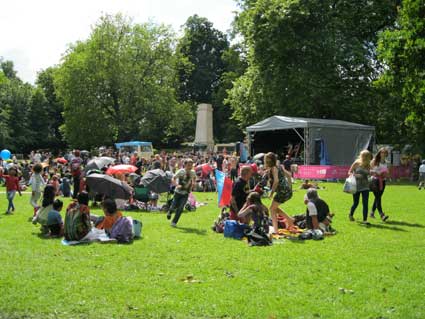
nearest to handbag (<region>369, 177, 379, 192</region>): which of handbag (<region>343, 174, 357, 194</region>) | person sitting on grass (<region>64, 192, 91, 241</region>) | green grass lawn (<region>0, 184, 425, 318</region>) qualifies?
handbag (<region>343, 174, 357, 194</region>)

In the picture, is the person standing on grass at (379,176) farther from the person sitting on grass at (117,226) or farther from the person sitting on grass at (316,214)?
the person sitting on grass at (117,226)

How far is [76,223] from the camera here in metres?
9.55

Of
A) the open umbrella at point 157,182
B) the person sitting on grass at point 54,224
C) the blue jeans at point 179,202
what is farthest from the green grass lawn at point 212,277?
the open umbrella at point 157,182

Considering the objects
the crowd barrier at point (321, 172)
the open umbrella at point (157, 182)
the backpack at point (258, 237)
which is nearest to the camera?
the backpack at point (258, 237)

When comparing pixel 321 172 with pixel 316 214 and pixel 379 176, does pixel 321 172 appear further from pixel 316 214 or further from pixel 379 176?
pixel 316 214

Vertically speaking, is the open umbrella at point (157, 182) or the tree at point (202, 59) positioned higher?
the tree at point (202, 59)

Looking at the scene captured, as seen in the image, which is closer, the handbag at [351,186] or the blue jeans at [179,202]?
the blue jeans at [179,202]

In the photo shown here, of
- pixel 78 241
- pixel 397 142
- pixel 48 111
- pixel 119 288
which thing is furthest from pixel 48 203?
pixel 48 111

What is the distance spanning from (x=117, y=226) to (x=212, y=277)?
336 centimetres

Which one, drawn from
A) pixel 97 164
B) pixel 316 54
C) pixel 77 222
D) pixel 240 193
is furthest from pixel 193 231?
pixel 316 54

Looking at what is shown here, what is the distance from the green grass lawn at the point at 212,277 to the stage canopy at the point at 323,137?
59.9ft

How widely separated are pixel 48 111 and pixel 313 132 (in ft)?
159

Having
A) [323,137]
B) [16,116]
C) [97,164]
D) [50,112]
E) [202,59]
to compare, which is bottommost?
[97,164]

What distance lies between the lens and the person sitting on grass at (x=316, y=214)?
33.8ft
